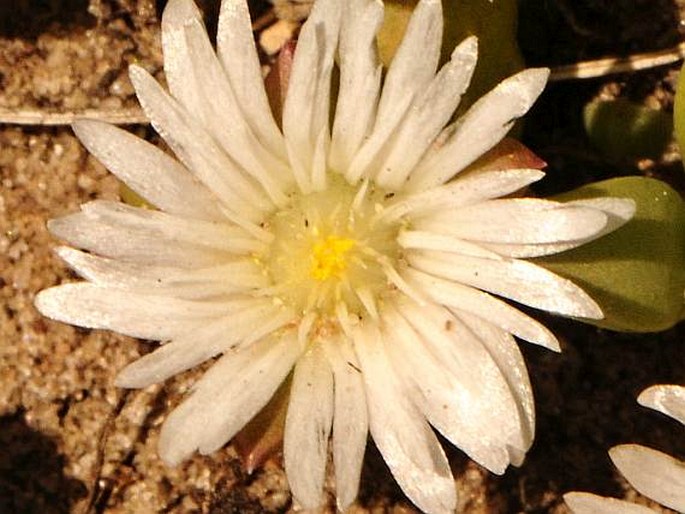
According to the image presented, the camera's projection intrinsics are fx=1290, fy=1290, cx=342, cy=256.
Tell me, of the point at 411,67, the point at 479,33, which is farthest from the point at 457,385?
the point at 479,33

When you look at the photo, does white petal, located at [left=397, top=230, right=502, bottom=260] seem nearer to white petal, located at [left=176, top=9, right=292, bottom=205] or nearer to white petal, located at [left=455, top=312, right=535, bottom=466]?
white petal, located at [left=455, top=312, right=535, bottom=466]

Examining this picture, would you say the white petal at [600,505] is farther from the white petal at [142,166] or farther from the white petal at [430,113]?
the white petal at [142,166]

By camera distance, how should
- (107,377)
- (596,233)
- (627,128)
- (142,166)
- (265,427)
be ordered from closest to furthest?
1. (596,233)
2. (142,166)
3. (265,427)
4. (627,128)
5. (107,377)

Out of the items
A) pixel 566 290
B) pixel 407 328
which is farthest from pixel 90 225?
pixel 566 290

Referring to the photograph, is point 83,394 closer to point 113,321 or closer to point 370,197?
point 113,321

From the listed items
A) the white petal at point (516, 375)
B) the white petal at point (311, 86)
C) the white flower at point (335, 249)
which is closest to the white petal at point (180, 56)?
the white flower at point (335, 249)

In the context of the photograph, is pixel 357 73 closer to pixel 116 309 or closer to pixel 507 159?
pixel 507 159
